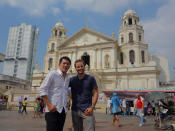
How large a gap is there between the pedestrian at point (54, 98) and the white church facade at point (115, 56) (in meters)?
24.8

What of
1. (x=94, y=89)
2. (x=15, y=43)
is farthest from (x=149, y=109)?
(x=15, y=43)

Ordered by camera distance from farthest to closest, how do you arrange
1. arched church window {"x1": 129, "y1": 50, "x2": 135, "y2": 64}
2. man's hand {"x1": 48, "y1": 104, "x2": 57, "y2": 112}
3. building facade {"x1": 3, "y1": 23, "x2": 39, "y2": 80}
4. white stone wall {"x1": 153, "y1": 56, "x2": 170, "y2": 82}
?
1. building facade {"x1": 3, "y1": 23, "x2": 39, "y2": 80}
2. white stone wall {"x1": 153, "y1": 56, "x2": 170, "y2": 82}
3. arched church window {"x1": 129, "y1": 50, "x2": 135, "y2": 64}
4. man's hand {"x1": 48, "y1": 104, "x2": 57, "y2": 112}

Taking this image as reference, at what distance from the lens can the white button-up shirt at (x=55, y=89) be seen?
2.82m

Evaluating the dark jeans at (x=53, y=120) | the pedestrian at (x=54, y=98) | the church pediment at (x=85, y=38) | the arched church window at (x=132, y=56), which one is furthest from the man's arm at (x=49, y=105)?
the church pediment at (x=85, y=38)

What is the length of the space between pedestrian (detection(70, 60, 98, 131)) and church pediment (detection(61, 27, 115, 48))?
3023 cm

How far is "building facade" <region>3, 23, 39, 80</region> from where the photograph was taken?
244ft

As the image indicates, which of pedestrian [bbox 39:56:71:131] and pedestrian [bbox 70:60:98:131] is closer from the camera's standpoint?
→ pedestrian [bbox 39:56:71:131]

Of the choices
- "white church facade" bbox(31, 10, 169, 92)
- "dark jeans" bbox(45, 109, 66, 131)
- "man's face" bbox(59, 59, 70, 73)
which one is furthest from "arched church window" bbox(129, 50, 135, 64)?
"dark jeans" bbox(45, 109, 66, 131)

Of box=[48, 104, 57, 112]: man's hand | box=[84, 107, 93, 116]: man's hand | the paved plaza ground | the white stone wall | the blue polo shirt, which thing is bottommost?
the paved plaza ground

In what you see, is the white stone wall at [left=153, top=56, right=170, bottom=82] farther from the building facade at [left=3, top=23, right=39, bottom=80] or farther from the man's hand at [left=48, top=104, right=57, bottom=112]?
the building facade at [left=3, top=23, right=39, bottom=80]

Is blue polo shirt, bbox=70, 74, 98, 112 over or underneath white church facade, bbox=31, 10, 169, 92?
underneath

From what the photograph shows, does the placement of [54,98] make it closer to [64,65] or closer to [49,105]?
[49,105]

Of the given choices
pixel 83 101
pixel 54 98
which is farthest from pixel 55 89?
pixel 83 101

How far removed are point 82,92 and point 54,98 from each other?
0.62m
